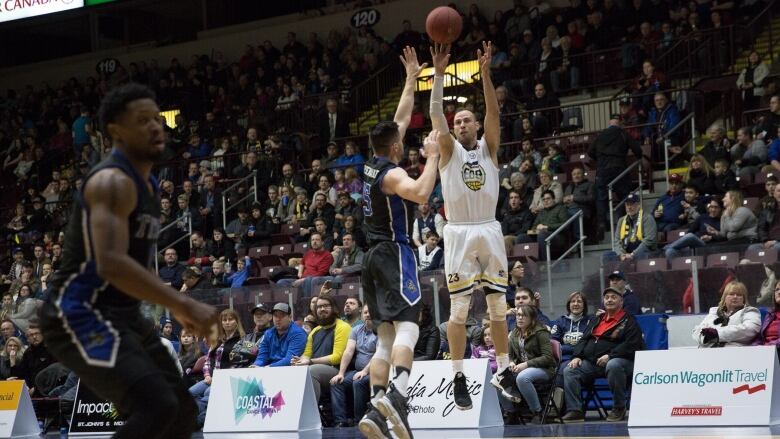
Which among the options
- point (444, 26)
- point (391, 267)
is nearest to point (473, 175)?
point (444, 26)

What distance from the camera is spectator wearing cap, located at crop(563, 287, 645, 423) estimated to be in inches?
455

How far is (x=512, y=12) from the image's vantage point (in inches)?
947

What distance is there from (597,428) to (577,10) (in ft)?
45.7

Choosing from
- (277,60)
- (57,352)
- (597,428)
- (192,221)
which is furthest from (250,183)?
(57,352)

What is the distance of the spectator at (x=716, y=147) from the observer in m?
16.6

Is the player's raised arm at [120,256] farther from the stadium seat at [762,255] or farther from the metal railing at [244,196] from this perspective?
the metal railing at [244,196]

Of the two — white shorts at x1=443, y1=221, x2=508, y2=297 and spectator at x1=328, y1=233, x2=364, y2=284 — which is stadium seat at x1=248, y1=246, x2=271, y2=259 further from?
white shorts at x1=443, y1=221, x2=508, y2=297

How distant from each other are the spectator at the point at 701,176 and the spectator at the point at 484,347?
Answer: 4853mm

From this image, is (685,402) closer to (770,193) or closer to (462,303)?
(462,303)

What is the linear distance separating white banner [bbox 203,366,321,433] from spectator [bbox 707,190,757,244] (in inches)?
236

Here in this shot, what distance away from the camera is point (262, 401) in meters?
12.5

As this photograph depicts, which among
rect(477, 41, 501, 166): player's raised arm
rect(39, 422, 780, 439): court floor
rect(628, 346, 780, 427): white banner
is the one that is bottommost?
rect(39, 422, 780, 439): court floor

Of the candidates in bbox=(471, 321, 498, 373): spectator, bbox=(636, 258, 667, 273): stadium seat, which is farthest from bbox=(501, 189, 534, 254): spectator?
bbox=(471, 321, 498, 373): spectator

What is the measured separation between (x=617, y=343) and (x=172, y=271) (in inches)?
388
